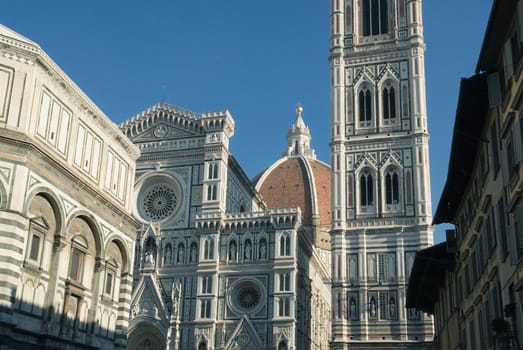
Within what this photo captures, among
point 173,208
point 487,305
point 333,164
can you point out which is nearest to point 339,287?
point 333,164

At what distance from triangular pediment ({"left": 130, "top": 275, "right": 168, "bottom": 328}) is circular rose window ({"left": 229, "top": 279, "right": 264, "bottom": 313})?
538 cm

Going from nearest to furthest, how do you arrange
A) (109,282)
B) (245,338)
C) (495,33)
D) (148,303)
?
(495,33)
(109,282)
(245,338)
(148,303)

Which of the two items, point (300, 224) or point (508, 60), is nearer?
point (508, 60)

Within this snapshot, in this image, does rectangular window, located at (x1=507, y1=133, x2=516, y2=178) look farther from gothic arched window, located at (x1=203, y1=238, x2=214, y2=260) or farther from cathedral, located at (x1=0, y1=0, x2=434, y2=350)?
gothic arched window, located at (x1=203, y1=238, x2=214, y2=260)

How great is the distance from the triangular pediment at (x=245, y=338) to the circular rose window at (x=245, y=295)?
1.32 metres

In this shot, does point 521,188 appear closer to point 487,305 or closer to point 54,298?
point 487,305

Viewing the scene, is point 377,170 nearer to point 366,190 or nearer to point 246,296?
point 366,190

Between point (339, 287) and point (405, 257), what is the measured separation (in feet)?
17.9

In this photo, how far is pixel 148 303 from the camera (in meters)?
53.3

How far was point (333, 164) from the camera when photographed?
55.7m

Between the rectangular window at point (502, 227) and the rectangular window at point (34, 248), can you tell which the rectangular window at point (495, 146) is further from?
the rectangular window at point (34, 248)

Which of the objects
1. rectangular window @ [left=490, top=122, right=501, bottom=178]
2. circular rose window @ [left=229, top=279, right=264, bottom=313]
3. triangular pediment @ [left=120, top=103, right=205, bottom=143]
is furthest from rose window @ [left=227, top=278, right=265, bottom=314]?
rectangular window @ [left=490, top=122, right=501, bottom=178]

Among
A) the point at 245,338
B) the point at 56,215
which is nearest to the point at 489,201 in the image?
the point at 56,215

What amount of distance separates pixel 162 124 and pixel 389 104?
1920 cm
